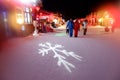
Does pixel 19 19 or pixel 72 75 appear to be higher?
pixel 19 19

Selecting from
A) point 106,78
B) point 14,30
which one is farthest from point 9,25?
point 106,78

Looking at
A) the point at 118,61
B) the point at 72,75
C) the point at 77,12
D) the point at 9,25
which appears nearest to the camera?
the point at 72,75

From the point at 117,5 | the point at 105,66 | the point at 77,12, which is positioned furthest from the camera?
the point at 77,12

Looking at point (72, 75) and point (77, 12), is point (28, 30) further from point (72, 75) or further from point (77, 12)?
point (77, 12)

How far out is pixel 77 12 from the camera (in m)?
105

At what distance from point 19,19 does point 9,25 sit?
2950mm

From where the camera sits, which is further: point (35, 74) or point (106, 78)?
point (35, 74)

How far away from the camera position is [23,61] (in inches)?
424

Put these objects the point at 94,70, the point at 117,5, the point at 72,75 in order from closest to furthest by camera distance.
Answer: the point at 72,75 < the point at 94,70 < the point at 117,5

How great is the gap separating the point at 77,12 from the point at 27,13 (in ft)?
252

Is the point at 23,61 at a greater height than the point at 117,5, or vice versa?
the point at 117,5

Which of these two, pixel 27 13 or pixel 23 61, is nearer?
pixel 23 61

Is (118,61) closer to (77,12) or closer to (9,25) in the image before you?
(9,25)

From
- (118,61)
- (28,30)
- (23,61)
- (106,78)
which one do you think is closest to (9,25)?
(28,30)
